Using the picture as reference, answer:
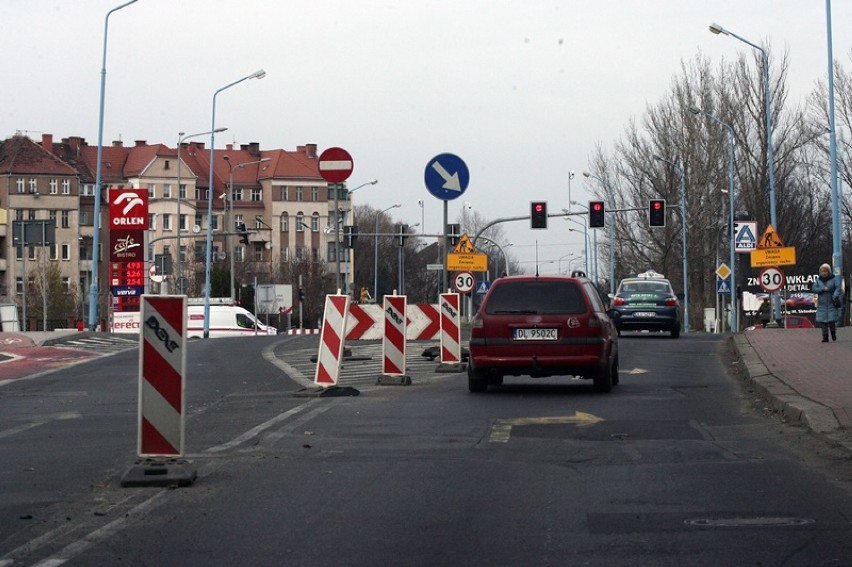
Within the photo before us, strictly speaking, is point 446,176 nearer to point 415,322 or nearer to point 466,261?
point 415,322

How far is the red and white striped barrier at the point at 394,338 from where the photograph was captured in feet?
61.3

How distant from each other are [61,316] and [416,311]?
7531 centimetres

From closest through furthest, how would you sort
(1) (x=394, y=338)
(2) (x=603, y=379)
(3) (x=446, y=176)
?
(2) (x=603, y=379)
(1) (x=394, y=338)
(3) (x=446, y=176)

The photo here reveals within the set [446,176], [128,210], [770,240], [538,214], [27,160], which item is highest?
[27,160]

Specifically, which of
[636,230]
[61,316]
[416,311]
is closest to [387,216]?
[61,316]

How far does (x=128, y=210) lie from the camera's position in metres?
36.5

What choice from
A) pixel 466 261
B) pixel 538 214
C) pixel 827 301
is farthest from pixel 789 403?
pixel 538 214

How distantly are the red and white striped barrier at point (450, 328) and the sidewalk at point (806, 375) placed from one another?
463cm

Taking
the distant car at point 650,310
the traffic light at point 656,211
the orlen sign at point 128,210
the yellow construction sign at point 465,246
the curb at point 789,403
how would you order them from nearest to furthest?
the curb at point 789,403, the yellow construction sign at point 465,246, the distant car at point 650,310, the orlen sign at point 128,210, the traffic light at point 656,211

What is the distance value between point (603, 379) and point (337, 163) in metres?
5.23

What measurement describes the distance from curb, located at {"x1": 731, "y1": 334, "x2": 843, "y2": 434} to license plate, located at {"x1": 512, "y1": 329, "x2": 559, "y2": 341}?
2631mm

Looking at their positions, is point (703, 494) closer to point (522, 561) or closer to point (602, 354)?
point (522, 561)

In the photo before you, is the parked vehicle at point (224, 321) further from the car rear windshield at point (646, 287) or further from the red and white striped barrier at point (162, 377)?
the red and white striped barrier at point (162, 377)

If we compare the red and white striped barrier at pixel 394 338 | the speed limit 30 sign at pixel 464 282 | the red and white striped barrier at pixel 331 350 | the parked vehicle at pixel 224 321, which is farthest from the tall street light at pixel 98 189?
the red and white striped barrier at pixel 331 350
